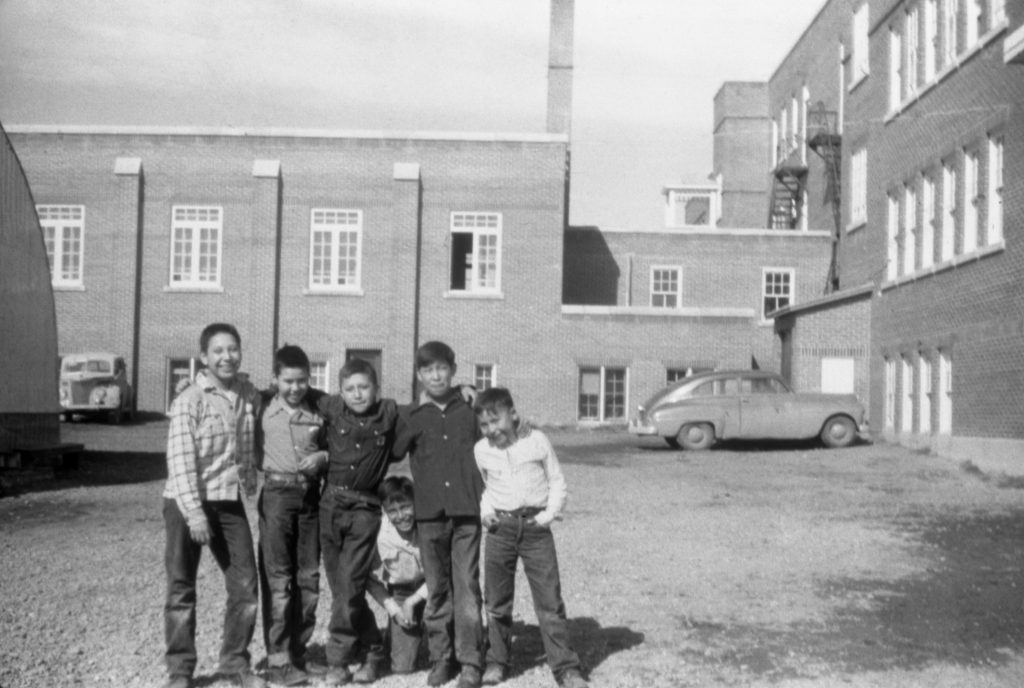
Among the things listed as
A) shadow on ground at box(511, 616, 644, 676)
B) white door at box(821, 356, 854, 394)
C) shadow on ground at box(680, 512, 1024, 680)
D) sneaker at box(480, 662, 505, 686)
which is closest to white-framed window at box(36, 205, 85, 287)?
white door at box(821, 356, 854, 394)

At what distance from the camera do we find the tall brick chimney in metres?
40.7

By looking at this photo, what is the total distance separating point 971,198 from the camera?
23203 millimetres

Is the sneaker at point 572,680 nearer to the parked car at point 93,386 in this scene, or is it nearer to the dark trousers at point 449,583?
the dark trousers at point 449,583

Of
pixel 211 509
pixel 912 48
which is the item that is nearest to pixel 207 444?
pixel 211 509

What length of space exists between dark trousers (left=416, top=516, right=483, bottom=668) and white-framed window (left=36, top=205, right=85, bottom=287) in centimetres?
3191

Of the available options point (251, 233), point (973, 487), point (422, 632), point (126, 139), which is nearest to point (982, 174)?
point (973, 487)

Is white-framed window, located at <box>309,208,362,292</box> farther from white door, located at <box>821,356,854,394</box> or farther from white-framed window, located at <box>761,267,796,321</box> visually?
white-framed window, located at <box>761,267,796,321</box>

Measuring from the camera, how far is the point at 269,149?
36969 mm

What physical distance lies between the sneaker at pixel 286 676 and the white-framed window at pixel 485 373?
96.2ft

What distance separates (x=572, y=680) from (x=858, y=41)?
33249 millimetres

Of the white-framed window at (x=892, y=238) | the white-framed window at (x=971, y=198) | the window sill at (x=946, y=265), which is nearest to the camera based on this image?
the window sill at (x=946, y=265)

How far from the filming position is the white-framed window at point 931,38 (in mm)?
26047

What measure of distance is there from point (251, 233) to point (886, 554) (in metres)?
27.0

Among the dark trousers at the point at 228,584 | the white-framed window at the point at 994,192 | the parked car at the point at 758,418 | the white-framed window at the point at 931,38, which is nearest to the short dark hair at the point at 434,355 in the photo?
the dark trousers at the point at 228,584
